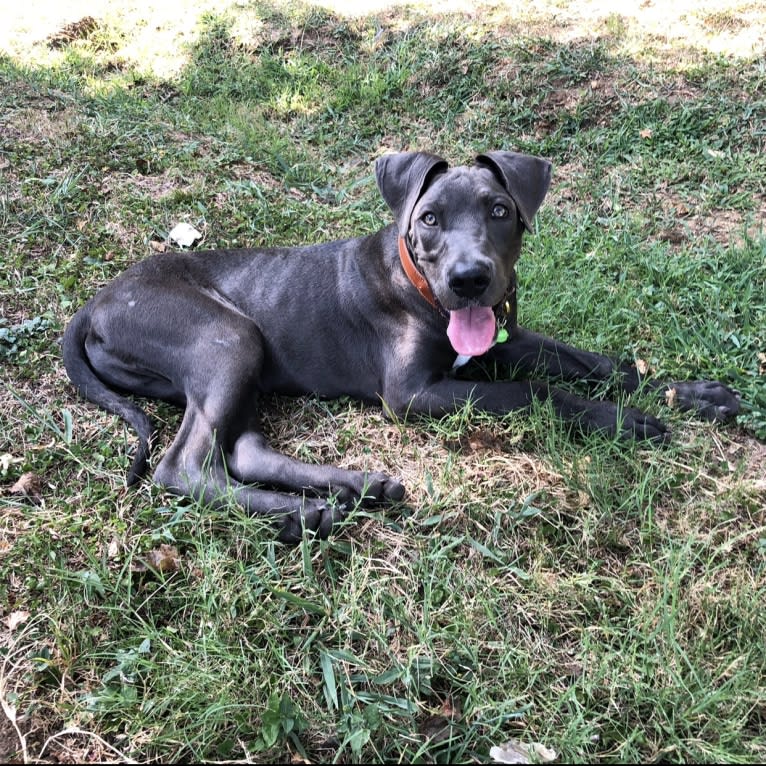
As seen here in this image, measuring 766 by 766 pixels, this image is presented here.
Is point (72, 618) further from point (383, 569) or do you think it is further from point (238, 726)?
point (383, 569)

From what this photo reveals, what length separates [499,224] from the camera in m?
3.72

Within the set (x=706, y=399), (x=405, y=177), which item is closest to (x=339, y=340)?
(x=405, y=177)

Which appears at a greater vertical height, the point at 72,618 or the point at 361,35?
the point at 361,35

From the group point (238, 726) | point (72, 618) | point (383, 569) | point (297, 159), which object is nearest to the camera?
point (238, 726)

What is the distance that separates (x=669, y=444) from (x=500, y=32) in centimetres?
597

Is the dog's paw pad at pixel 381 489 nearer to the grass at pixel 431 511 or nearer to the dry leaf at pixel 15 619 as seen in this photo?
→ the grass at pixel 431 511

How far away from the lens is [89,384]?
4.05 metres

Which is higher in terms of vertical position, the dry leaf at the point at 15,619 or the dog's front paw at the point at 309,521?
the dog's front paw at the point at 309,521

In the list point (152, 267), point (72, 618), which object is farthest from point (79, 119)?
point (72, 618)

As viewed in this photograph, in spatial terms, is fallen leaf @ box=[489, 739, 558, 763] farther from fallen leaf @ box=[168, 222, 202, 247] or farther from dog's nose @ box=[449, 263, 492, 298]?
fallen leaf @ box=[168, 222, 202, 247]

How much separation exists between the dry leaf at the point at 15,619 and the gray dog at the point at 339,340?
0.82 meters

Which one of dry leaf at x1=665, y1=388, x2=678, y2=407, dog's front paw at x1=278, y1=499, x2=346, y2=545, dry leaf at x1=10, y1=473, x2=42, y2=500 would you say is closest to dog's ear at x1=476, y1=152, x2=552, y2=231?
dry leaf at x1=665, y1=388, x2=678, y2=407

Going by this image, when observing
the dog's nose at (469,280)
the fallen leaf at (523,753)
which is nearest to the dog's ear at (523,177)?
the dog's nose at (469,280)

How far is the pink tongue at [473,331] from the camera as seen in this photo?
3666mm
